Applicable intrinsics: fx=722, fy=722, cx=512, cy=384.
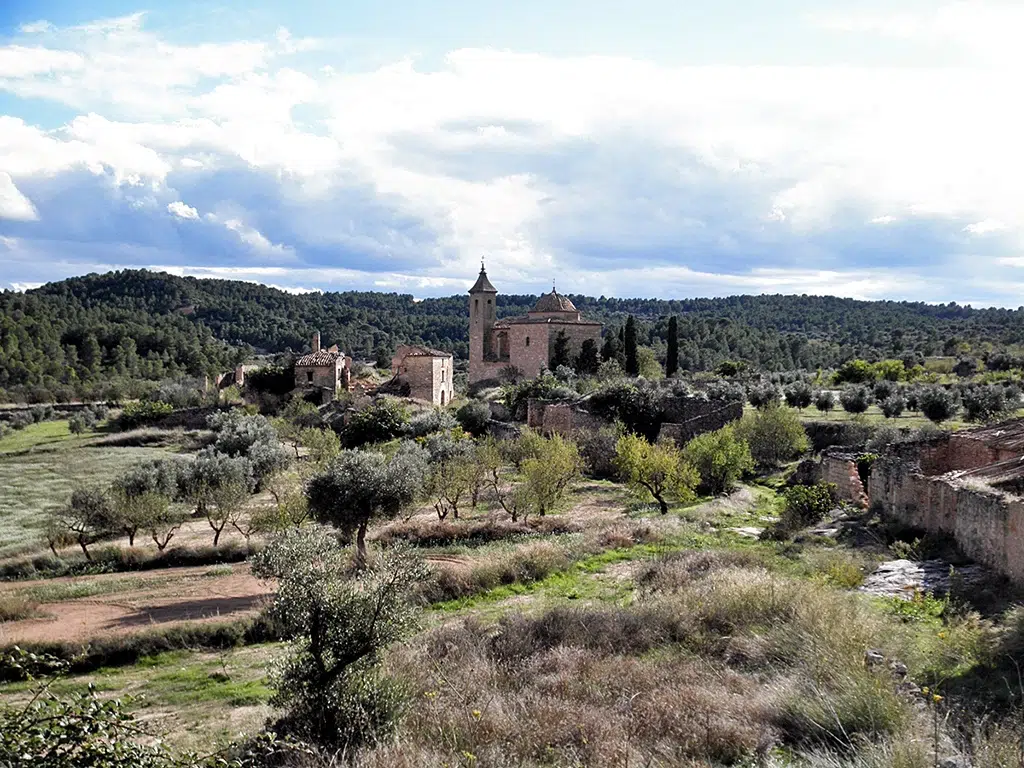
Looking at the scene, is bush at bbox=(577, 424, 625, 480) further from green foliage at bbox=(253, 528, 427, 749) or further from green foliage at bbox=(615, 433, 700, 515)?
green foliage at bbox=(253, 528, 427, 749)

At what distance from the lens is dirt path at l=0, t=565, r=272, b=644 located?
1261 cm

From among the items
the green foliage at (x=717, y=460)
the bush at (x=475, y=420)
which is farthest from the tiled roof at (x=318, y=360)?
the green foliage at (x=717, y=460)

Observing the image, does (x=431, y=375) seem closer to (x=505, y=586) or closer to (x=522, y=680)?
(x=505, y=586)

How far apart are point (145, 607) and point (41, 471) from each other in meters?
26.1

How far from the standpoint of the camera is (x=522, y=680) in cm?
841

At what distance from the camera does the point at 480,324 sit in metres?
54.5

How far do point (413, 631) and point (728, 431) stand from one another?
788 inches

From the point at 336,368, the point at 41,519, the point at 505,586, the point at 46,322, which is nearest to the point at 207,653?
the point at 505,586

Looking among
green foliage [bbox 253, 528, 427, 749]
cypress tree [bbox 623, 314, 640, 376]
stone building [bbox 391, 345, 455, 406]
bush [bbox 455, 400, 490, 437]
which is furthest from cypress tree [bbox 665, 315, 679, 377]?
green foliage [bbox 253, 528, 427, 749]

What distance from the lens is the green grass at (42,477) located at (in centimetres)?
2398

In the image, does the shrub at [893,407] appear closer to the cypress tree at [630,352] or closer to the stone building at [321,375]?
the cypress tree at [630,352]

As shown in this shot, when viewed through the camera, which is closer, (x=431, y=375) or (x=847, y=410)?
(x=847, y=410)

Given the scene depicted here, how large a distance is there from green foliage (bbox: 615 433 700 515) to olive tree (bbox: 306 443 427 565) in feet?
25.7

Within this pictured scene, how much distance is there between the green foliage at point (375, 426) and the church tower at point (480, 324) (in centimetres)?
1776
